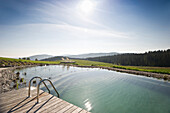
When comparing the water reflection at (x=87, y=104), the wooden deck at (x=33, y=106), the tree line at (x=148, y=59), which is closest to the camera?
the wooden deck at (x=33, y=106)

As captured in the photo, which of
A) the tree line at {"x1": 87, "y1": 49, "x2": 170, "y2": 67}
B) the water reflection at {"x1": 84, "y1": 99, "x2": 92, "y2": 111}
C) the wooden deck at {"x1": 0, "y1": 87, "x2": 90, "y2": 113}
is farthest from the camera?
the tree line at {"x1": 87, "y1": 49, "x2": 170, "y2": 67}

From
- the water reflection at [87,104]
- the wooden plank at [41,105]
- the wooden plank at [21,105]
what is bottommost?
the water reflection at [87,104]

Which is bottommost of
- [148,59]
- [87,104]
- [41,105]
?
[87,104]

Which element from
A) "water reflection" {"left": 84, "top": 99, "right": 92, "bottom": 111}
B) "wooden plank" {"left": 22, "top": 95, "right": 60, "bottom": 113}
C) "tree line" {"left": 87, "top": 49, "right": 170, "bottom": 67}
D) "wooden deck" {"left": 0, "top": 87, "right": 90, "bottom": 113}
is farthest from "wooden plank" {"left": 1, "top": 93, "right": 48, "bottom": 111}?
"tree line" {"left": 87, "top": 49, "right": 170, "bottom": 67}

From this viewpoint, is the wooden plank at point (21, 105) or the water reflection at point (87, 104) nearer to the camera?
the wooden plank at point (21, 105)

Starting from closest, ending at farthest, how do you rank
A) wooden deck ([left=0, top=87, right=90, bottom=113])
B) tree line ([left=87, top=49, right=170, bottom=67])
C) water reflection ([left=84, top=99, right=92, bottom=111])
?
wooden deck ([left=0, top=87, right=90, bottom=113])
water reflection ([left=84, top=99, right=92, bottom=111])
tree line ([left=87, top=49, right=170, bottom=67])

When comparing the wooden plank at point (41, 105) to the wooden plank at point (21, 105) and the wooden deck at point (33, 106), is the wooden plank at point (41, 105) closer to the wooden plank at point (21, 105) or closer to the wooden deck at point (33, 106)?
the wooden deck at point (33, 106)

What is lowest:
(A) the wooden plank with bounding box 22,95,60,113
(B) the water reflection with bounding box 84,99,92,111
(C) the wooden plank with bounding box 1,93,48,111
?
(B) the water reflection with bounding box 84,99,92,111

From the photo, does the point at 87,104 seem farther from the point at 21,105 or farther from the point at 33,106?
the point at 21,105

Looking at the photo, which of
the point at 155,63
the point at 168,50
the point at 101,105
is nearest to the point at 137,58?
the point at 155,63

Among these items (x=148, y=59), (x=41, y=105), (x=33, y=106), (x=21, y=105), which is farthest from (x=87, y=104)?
(x=148, y=59)

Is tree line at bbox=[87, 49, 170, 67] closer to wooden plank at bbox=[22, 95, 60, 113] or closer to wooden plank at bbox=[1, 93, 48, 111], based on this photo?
wooden plank at bbox=[22, 95, 60, 113]

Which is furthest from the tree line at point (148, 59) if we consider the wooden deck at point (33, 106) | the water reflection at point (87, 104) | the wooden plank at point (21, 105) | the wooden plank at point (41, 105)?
the wooden plank at point (21, 105)

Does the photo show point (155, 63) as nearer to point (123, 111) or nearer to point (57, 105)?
point (123, 111)
